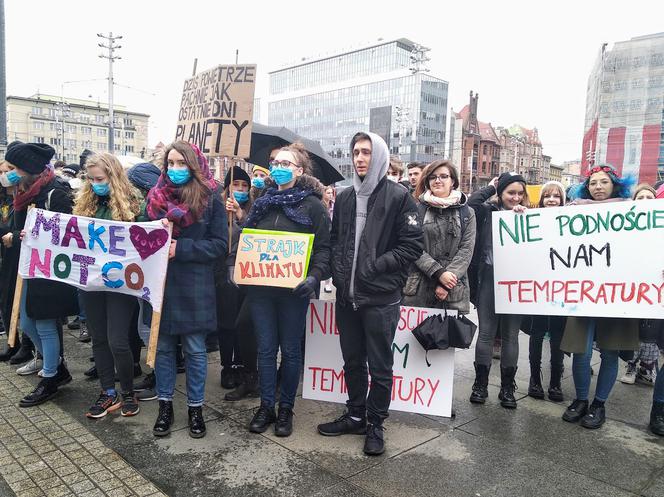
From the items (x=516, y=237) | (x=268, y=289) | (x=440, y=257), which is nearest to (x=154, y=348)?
(x=268, y=289)

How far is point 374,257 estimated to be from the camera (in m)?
3.34

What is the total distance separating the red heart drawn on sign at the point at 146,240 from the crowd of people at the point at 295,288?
96 mm

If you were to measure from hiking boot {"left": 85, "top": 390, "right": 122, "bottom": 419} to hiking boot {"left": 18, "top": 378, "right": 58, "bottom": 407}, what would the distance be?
1.42 ft

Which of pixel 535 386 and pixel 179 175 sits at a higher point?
pixel 179 175

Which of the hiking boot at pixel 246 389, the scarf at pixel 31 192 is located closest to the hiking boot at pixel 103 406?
the hiking boot at pixel 246 389

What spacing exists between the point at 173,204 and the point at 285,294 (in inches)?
39.2

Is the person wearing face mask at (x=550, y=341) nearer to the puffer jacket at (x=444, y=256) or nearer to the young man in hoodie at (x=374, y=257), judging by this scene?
the puffer jacket at (x=444, y=256)

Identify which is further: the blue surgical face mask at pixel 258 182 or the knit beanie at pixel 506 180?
the blue surgical face mask at pixel 258 182

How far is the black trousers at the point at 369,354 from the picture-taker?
342cm

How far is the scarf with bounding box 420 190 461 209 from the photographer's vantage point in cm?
400

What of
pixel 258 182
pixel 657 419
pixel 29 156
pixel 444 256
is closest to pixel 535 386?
pixel 657 419

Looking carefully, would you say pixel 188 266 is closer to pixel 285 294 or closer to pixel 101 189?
pixel 285 294

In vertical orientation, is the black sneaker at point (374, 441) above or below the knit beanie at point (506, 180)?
below

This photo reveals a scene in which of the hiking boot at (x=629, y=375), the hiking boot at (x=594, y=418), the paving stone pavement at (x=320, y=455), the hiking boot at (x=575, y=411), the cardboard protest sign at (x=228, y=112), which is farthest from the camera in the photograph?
the hiking boot at (x=629, y=375)
